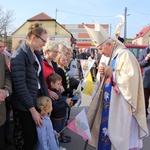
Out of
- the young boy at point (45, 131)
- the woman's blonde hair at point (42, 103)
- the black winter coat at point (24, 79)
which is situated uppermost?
the black winter coat at point (24, 79)

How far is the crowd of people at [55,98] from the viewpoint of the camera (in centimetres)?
252

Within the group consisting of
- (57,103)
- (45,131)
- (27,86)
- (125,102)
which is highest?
(27,86)

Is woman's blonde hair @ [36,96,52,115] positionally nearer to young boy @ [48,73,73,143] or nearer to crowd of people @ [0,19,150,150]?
crowd of people @ [0,19,150,150]

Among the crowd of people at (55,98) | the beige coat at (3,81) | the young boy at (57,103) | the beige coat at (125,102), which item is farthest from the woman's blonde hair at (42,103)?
the beige coat at (125,102)

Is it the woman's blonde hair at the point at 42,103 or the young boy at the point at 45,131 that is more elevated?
the woman's blonde hair at the point at 42,103

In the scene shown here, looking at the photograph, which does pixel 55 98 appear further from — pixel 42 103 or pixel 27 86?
pixel 27 86

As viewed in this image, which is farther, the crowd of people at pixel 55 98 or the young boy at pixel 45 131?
the young boy at pixel 45 131

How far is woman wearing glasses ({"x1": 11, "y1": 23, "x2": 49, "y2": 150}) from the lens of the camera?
8.07 feet

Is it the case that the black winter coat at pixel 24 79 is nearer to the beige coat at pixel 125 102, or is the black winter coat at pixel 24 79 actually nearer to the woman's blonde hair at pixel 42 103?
the woman's blonde hair at pixel 42 103

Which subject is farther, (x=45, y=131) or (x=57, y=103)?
(x=57, y=103)

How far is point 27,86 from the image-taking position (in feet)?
8.37

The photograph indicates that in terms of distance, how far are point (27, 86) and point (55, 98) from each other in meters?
0.91

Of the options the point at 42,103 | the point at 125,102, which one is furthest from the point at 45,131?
the point at 125,102

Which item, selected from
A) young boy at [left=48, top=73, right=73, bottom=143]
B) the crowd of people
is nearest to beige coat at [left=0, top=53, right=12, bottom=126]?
the crowd of people
